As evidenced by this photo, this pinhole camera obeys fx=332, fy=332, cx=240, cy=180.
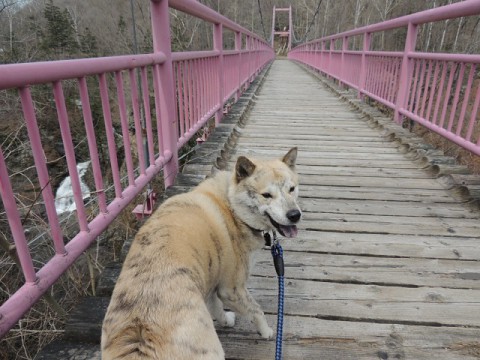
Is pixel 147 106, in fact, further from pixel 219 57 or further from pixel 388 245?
pixel 219 57

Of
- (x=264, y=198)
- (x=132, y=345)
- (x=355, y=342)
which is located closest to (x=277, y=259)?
(x=264, y=198)

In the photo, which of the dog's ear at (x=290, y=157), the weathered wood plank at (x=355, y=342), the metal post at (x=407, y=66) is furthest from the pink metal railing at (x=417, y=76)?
the weathered wood plank at (x=355, y=342)

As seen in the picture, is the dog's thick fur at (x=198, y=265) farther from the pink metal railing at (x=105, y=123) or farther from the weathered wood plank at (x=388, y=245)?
the weathered wood plank at (x=388, y=245)

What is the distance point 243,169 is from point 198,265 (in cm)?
79

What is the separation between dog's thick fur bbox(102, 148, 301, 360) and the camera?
1086mm

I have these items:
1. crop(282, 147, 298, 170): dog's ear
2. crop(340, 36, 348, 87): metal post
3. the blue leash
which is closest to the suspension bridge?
the blue leash

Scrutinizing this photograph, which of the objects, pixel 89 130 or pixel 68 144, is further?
pixel 89 130

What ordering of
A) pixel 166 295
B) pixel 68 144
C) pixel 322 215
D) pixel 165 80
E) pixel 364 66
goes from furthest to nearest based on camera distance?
1. pixel 364 66
2. pixel 322 215
3. pixel 165 80
4. pixel 68 144
5. pixel 166 295

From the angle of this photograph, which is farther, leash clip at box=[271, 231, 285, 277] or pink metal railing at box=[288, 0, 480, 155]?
pink metal railing at box=[288, 0, 480, 155]

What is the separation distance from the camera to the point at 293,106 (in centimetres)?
752

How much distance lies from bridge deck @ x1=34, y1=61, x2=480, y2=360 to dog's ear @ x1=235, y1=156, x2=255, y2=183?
67 cm

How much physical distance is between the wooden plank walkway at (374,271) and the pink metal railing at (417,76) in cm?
71

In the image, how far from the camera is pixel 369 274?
2.18 metres

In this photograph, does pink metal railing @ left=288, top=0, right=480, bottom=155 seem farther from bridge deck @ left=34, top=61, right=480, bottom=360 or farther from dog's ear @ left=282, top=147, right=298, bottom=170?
dog's ear @ left=282, top=147, right=298, bottom=170
